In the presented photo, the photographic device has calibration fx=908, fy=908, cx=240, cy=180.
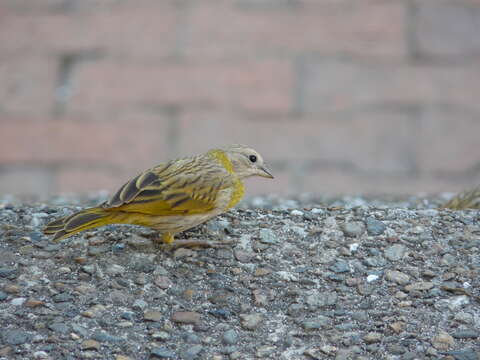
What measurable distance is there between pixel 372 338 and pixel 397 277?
0.33m

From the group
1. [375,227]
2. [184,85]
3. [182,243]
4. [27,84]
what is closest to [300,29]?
[184,85]

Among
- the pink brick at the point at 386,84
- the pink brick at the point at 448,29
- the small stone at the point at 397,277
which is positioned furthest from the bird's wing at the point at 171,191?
the pink brick at the point at 448,29

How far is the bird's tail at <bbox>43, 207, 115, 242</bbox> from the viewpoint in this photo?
251 cm

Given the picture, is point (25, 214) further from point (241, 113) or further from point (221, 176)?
point (241, 113)

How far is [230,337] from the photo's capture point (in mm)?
2346

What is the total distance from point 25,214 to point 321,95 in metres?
2.41

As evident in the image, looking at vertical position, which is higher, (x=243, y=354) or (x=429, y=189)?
(x=243, y=354)

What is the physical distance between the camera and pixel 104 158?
4910mm

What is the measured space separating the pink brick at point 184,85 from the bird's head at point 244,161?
1.84m

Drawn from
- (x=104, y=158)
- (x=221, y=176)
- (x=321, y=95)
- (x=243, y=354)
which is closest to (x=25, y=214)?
(x=221, y=176)

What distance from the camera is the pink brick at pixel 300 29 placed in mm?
4992

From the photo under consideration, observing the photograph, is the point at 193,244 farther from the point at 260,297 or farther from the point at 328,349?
the point at 328,349

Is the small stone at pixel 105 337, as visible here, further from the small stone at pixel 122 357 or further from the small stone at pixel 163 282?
the small stone at pixel 163 282

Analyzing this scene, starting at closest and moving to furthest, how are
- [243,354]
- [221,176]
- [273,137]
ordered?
[243,354] < [221,176] < [273,137]
